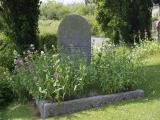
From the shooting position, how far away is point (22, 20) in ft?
47.8

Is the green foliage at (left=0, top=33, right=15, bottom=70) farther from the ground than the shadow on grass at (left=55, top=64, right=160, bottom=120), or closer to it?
farther from the ground

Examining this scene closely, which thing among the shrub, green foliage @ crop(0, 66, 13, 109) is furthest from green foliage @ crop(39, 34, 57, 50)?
the shrub

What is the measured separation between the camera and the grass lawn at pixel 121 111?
8273mm

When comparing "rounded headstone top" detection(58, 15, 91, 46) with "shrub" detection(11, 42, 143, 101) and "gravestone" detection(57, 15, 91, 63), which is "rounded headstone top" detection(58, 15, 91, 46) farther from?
"shrub" detection(11, 42, 143, 101)

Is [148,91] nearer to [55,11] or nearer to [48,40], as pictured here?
[48,40]

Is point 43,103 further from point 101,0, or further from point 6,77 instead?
point 101,0

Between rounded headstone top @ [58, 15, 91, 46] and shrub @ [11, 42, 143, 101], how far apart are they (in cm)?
122

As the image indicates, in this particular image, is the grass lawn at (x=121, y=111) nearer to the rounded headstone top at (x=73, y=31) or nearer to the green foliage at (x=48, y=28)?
the rounded headstone top at (x=73, y=31)

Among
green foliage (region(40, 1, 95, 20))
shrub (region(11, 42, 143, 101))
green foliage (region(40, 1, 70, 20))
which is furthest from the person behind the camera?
green foliage (region(40, 1, 70, 20))

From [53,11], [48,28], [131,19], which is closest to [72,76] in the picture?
[131,19]

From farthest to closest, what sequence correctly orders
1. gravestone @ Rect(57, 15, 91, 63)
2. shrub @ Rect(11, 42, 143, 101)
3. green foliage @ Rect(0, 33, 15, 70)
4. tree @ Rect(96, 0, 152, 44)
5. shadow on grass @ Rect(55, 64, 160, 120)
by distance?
tree @ Rect(96, 0, 152, 44), green foliage @ Rect(0, 33, 15, 70), gravestone @ Rect(57, 15, 91, 63), shrub @ Rect(11, 42, 143, 101), shadow on grass @ Rect(55, 64, 160, 120)

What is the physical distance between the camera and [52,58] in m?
9.92

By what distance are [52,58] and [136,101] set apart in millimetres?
2260

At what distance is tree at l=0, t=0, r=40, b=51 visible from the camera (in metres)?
14.5
